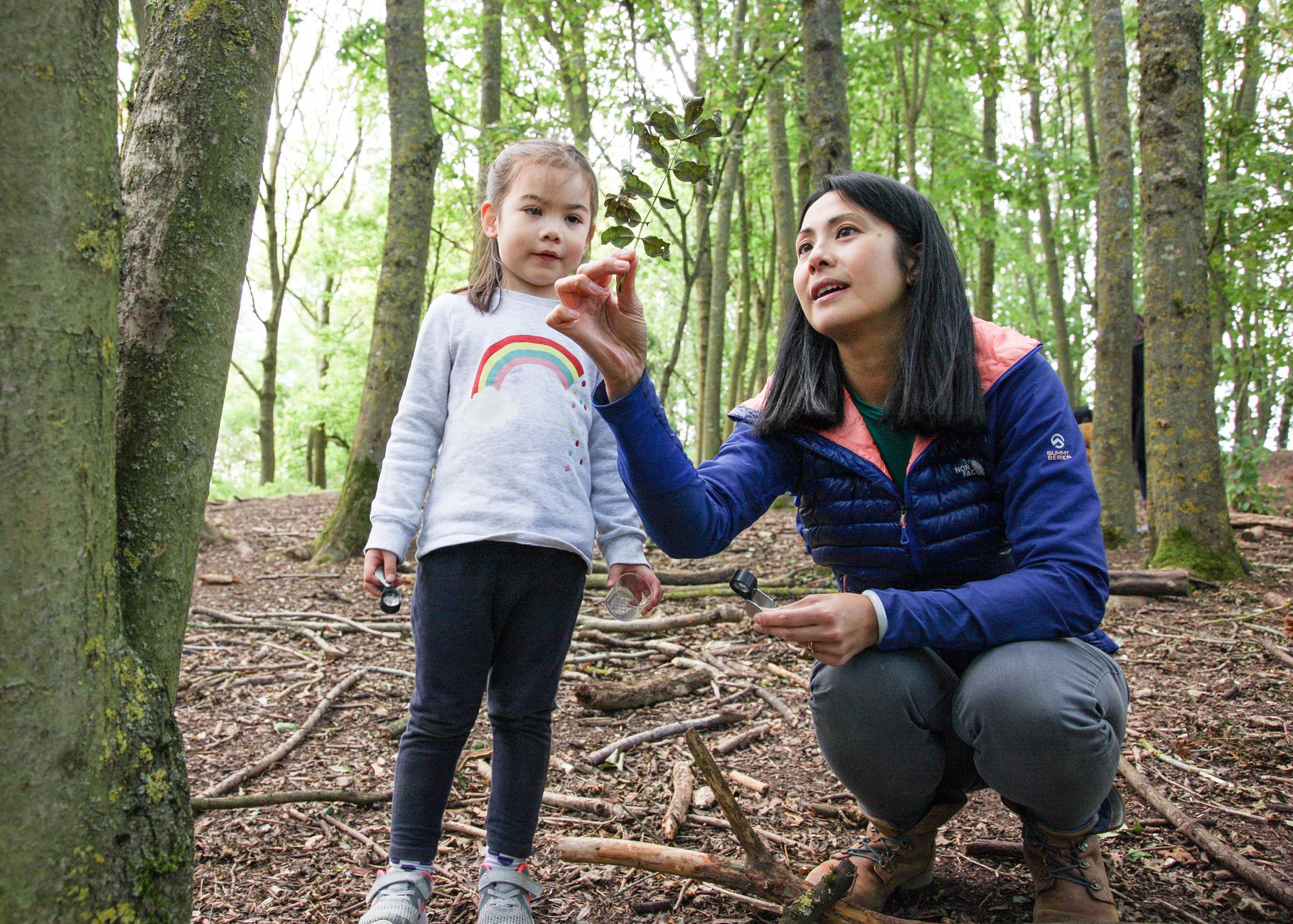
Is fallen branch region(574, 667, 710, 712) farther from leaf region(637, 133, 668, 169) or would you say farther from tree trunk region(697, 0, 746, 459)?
tree trunk region(697, 0, 746, 459)

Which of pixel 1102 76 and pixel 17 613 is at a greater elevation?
pixel 1102 76

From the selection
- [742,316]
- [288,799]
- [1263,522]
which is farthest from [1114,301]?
[742,316]

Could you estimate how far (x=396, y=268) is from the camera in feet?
20.0

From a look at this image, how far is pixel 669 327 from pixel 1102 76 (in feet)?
79.1

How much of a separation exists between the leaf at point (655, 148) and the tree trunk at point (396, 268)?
484cm

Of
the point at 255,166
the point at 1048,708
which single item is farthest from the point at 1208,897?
the point at 255,166

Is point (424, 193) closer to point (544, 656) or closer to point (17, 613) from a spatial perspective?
point (544, 656)

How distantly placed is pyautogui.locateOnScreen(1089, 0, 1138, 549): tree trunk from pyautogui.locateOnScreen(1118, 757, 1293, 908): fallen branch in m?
4.16

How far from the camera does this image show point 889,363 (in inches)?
83.1

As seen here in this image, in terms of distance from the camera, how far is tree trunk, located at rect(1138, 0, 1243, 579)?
4.76 m

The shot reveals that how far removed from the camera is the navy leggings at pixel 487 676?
208cm

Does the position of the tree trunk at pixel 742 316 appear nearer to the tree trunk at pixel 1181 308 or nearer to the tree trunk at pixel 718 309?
the tree trunk at pixel 718 309

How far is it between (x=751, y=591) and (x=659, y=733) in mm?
1624

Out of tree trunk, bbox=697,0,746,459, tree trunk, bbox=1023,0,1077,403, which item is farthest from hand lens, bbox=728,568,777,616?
tree trunk, bbox=1023,0,1077,403
